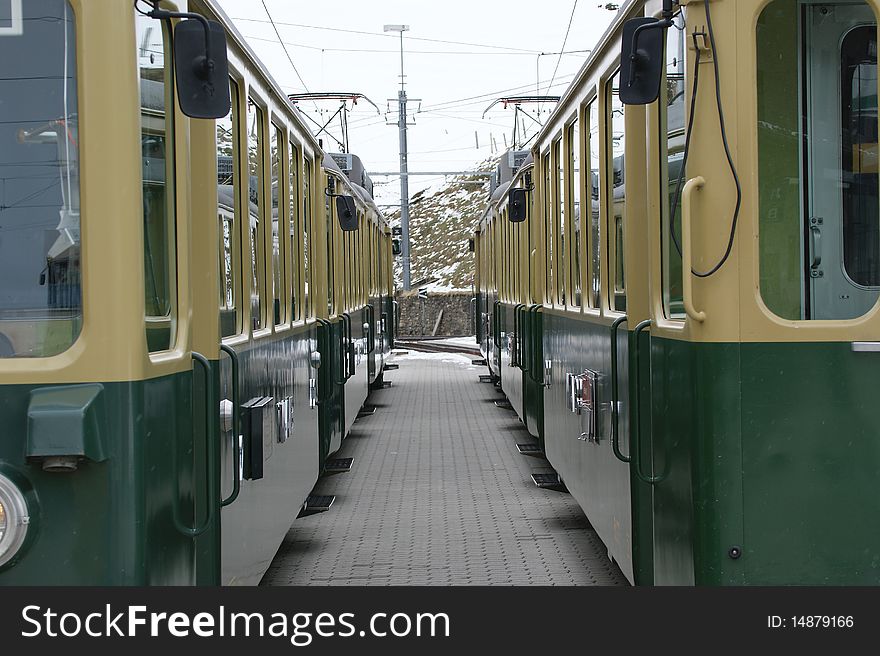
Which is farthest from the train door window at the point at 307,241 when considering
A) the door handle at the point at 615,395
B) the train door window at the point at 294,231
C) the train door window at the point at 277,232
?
the door handle at the point at 615,395

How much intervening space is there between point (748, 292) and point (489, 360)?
14150 mm

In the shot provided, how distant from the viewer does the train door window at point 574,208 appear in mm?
6371

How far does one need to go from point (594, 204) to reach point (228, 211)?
2.14 metres

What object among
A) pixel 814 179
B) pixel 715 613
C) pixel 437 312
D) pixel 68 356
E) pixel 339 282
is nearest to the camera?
pixel 68 356

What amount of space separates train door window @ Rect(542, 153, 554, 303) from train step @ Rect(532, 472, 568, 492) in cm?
147

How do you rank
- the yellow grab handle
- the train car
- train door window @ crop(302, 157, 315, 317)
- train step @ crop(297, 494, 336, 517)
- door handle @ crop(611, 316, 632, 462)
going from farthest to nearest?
the train car, train step @ crop(297, 494, 336, 517), train door window @ crop(302, 157, 315, 317), door handle @ crop(611, 316, 632, 462), the yellow grab handle

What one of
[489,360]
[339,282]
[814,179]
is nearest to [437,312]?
[489,360]

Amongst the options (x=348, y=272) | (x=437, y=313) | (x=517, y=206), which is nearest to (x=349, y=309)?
(x=348, y=272)

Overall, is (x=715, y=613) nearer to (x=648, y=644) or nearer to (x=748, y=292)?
(x=648, y=644)

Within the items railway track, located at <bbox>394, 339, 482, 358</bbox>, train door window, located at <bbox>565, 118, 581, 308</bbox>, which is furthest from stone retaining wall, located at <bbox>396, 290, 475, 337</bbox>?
train door window, located at <bbox>565, 118, 581, 308</bbox>

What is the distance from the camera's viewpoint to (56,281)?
9.57 ft

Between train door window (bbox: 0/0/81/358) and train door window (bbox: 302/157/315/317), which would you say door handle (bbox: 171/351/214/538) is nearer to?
train door window (bbox: 0/0/81/358)

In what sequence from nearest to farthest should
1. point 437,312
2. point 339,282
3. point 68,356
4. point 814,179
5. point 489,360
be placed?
point 68,356, point 814,179, point 339,282, point 489,360, point 437,312

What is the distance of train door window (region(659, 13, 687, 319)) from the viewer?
3697mm
